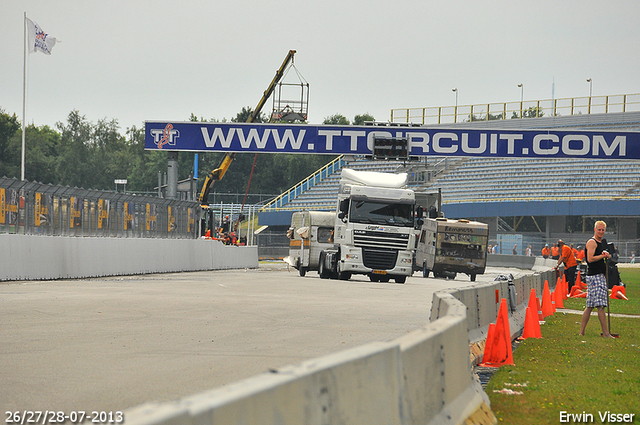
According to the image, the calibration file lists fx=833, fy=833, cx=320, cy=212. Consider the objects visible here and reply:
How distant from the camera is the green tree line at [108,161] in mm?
106188

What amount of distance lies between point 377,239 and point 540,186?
3763 centimetres

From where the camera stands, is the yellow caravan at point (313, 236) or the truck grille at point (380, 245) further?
the yellow caravan at point (313, 236)

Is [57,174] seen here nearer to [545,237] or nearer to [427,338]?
[545,237]

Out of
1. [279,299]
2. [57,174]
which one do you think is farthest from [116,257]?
[57,174]

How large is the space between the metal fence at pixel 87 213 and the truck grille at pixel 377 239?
296 inches

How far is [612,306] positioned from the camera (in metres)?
21.3

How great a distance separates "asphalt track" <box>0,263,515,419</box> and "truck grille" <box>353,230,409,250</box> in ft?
27.3

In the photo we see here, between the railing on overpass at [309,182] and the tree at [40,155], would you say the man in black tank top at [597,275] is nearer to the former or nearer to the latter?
the railing on overpass at [309,182]

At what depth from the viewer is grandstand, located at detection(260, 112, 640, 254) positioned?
5966 centimetres

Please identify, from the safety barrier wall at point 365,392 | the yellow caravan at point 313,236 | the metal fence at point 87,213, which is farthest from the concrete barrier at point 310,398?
the yellow caravan at point 313,236

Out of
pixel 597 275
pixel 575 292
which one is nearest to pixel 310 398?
pixel 597 275

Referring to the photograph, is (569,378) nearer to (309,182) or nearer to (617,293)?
(617,293)

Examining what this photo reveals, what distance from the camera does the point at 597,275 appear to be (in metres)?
13.1

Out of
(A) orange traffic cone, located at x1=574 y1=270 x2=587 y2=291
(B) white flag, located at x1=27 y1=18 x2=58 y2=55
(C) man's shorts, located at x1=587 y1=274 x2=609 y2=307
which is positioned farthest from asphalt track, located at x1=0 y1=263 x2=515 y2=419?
(B) white flag, located at x1=27 y1=18 x2=58 y2=55
